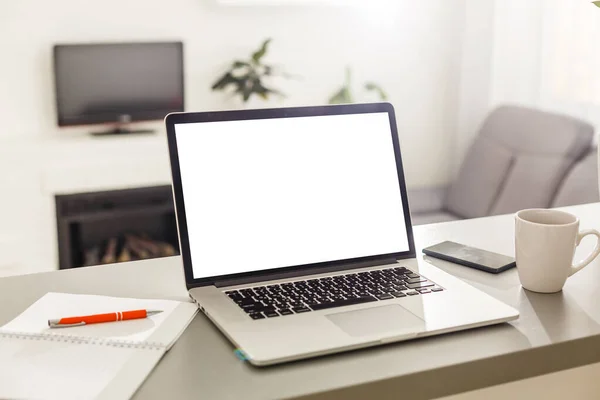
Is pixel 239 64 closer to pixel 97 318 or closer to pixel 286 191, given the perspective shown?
pixel 286 191

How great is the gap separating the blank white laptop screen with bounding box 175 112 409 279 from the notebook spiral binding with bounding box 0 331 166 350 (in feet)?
0.57

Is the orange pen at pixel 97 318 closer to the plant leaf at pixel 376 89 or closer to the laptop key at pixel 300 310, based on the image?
the laptop key at pixel 300 310

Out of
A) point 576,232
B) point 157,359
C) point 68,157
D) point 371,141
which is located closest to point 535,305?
point 576,232

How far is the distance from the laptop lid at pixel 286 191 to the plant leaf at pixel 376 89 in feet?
7.60

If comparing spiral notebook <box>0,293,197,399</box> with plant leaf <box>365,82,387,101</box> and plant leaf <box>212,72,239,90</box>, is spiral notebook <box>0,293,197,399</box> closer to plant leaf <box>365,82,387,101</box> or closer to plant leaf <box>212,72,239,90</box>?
plant leaf <box>212,72,239,90</box>

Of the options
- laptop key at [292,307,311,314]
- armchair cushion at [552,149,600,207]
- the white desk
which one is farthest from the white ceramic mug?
armchair cushion at [552,149,600,207]

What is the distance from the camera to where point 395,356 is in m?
0.82

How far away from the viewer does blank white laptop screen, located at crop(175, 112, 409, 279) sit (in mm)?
1018

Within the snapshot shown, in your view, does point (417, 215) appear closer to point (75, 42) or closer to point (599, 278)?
point (75, 42)

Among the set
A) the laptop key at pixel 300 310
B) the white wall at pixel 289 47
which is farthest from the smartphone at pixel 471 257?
the white wall at pixel 289 47

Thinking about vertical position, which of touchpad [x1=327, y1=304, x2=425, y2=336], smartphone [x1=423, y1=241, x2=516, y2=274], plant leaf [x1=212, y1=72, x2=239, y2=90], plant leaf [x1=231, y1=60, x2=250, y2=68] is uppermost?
plant leaf [x1=231, y1=60, x2=250, y2=68]

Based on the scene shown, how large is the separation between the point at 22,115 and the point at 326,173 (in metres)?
2.49

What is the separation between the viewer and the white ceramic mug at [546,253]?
983 millimetres

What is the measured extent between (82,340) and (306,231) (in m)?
0.36
